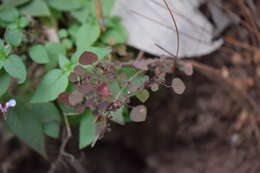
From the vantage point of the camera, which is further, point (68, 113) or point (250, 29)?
point (250, 29)

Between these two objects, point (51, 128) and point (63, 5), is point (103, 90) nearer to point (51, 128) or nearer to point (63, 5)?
point (51, 128)

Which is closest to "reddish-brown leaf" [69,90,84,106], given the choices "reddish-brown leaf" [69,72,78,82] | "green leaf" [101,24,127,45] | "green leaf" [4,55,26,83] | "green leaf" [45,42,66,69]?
"reddish-brown leaf" [69,72,78,82]

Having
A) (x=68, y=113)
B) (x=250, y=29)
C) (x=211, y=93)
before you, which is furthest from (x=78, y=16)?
(x=211, y=93)

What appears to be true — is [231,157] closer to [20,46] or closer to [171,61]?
[171,61]

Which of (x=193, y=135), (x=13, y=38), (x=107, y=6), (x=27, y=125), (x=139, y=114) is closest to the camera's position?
(x=139, y=114)

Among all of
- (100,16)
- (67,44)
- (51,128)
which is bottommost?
(51,128)

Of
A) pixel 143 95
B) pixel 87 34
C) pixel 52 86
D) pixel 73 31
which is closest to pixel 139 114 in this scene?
pixel 143 95

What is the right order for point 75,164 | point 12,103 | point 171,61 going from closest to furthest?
point 12,103
point 171,61
point 75,164
